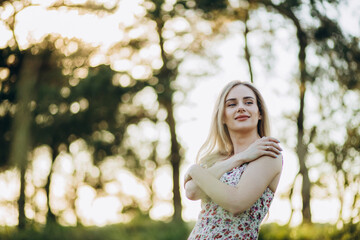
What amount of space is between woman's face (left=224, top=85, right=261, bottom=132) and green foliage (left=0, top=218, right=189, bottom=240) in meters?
8.73

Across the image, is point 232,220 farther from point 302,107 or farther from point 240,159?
point 302,107

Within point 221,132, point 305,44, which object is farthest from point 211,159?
point 305,44

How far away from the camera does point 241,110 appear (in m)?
2.77

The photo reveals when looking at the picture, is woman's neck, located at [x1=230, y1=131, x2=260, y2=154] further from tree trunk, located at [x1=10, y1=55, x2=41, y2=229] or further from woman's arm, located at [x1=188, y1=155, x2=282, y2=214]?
tree trunk, located at [x1=10, y1=55, x2=41, y2=229]

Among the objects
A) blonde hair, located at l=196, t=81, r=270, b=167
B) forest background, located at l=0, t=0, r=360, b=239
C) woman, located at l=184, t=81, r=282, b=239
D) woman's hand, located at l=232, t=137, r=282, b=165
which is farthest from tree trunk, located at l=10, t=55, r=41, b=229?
woman's hand, located at l=232, t=137, r=282, b=165

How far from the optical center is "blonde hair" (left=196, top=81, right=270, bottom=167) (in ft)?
9.47

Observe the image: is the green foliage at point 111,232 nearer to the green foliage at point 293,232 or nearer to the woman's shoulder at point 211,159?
the green foliage at point 293,232

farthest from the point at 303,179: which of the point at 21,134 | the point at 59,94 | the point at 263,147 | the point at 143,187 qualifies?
the point at 143,187

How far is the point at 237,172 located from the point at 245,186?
6.4 inches

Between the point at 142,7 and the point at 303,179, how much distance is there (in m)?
5.92

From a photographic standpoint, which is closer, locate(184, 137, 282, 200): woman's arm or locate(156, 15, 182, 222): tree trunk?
locate(184, 137, 282, 200): woman's arm

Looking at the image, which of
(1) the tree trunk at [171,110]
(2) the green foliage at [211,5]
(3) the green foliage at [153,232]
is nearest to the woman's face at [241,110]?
(3) the green foliage at [153,232]

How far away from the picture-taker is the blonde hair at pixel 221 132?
114 inches

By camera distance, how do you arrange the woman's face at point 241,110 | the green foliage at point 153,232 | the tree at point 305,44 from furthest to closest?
the tree at point 305,44
the green foliage at point 153,232
the woman's face at point 241,110
